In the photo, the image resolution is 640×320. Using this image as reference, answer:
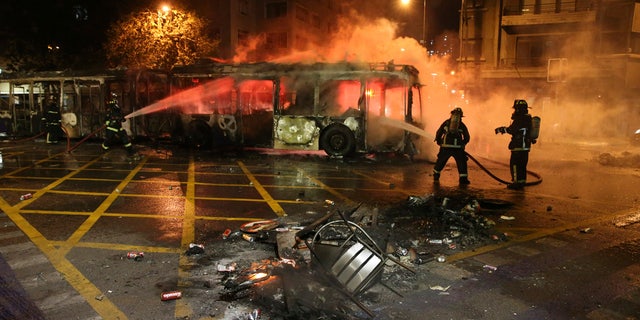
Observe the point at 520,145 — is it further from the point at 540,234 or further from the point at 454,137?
the point at 540,234

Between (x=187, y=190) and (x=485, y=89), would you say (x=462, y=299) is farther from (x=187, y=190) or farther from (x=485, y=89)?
(x=485, y=89)

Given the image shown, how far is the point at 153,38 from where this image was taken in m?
19.4

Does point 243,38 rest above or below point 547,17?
below

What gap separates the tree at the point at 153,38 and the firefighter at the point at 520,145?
14.9m

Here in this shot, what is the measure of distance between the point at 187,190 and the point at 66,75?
1144 centimetres

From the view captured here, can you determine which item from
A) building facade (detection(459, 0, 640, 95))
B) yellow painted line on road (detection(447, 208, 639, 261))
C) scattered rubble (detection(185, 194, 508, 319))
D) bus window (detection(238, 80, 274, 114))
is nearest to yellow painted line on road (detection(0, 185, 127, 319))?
scattered rubble (detection(185, 194, 508, 319))

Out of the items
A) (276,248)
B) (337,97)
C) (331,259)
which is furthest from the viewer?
(337,97)

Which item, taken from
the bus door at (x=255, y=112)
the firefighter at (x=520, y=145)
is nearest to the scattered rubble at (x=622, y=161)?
the firefighter at (x=520, y=145)

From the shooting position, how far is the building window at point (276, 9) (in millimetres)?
36469

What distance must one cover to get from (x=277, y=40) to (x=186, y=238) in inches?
1330

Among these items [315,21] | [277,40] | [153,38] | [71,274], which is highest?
[315,21]

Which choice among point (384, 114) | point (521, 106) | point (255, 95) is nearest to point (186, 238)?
point (521, 106)

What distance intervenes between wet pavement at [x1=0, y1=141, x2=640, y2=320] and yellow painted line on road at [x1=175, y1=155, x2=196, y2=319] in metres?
0.02

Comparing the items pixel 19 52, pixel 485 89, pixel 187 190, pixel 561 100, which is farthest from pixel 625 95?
pixel 19 52
